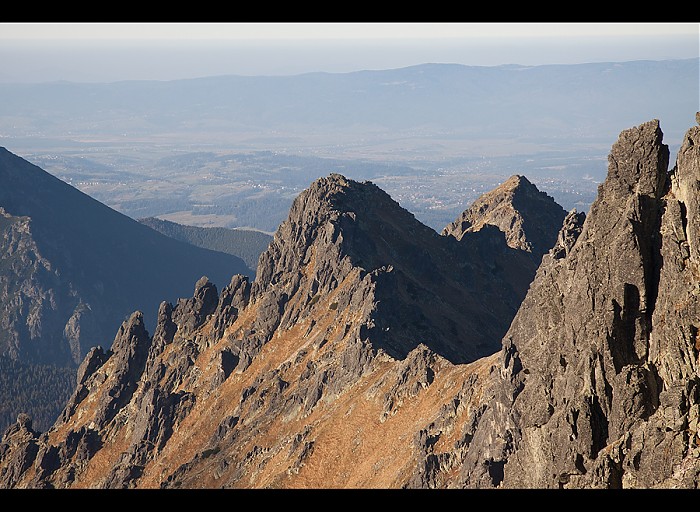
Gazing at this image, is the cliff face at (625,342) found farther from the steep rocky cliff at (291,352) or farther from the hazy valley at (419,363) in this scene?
the steep rocky cliff at (291,352)

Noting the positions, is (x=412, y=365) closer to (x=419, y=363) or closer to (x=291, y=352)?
(x=419, y=363)

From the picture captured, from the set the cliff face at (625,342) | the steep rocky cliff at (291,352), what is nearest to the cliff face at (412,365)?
the cliff face at (625,342)

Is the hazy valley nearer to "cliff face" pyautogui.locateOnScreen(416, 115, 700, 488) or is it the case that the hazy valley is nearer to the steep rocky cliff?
"cliff face" pyautogui.locateOnScreen(416, 115, 700, 488)

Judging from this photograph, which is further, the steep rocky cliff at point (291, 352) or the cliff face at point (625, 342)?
the steep rocky cliff at point (291, 352)

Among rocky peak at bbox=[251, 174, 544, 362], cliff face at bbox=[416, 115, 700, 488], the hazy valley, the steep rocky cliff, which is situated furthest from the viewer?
rocky peak at bbox=[251, 174, 544, 362]

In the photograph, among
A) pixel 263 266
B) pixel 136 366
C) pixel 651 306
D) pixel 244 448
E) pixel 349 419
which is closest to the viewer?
pixel 651 306

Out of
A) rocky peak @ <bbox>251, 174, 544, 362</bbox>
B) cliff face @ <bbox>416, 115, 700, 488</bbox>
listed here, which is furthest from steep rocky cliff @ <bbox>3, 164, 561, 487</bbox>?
cliff face @ <bbox>416, 115, 700, 488</bbox>
